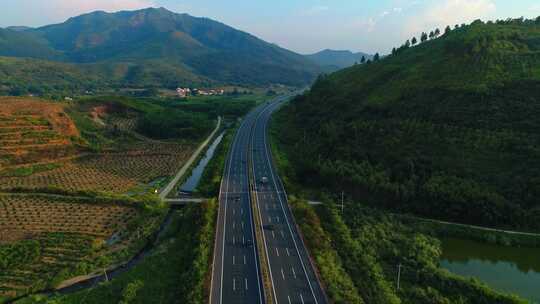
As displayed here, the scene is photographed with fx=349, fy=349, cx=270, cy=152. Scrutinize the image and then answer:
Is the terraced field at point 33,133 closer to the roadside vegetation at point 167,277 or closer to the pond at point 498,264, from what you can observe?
the roadside vegetation at point 167,277

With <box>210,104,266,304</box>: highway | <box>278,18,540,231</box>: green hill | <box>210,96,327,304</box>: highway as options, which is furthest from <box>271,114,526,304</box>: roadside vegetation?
<box>210,104,266,304</box>: highway

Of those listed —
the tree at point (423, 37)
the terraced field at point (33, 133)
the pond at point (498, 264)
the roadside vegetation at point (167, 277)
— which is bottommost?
the pond at point (498, 264)

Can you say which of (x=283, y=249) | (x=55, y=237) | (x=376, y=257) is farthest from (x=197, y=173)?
(x=376, y=257)

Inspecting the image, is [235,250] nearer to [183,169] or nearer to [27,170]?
[183,169]

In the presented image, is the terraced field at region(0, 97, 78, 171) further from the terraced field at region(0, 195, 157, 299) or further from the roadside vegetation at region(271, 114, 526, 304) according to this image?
the roadside vegetation at region(271, 114, 526, 304)

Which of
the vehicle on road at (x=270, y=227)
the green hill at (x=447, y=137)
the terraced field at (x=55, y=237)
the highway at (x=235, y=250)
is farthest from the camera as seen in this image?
the green hill at (x=447, y=137)

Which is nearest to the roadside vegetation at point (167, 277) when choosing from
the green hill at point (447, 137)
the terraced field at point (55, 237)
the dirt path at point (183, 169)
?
the terraced field at point (55, 237)

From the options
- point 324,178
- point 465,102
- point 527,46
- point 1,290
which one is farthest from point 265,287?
point 527,46
